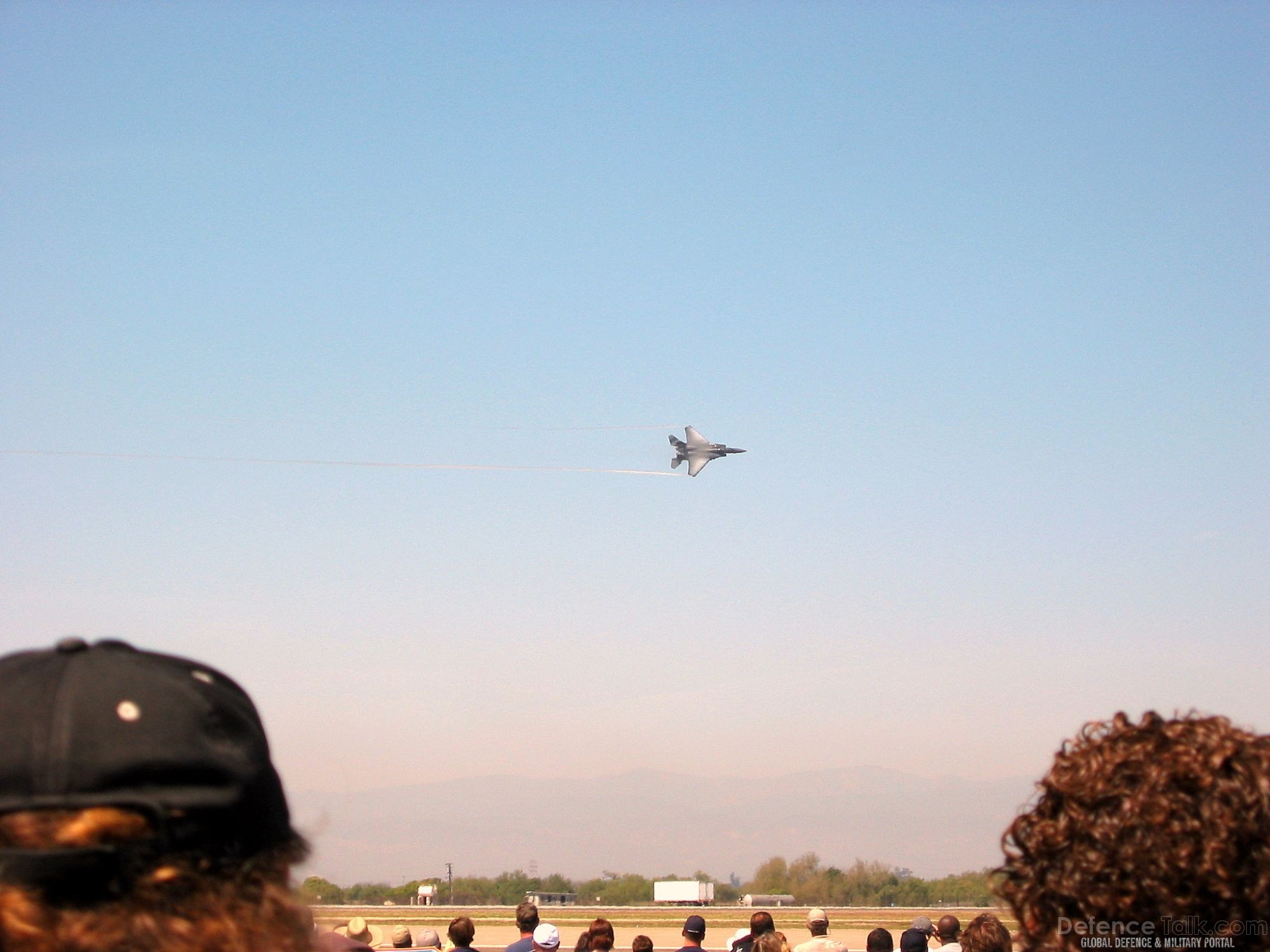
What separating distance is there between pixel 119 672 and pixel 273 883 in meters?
0.42

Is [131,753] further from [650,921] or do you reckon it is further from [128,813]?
[650,921]

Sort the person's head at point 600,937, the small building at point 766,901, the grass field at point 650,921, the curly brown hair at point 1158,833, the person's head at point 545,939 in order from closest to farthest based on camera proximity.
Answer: the curly brown hair at point 1158,833 < the person's head at point 600,937 < the person's head at point 545,939 < the grass field at point 650,921 < the small building at point 766,901

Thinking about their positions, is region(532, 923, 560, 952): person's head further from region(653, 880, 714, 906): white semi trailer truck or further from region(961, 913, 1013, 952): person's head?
region(653, 880, 714, 906): white semi trailer truck

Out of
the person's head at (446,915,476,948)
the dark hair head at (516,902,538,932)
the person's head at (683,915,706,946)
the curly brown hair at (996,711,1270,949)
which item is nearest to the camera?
the curly brown hair at (996,711,1270,949)

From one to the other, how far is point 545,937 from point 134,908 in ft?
39.4

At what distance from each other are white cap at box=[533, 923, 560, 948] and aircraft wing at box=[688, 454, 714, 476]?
40.9 metres

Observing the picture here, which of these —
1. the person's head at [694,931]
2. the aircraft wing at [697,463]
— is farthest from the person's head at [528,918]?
the aircraft wing at [697,463]

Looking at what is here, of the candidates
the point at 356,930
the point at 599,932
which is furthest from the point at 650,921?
the point at 356,930

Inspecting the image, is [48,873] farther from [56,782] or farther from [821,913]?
[821,913]

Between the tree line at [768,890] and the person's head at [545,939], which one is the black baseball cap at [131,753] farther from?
the tree line at [768,890]

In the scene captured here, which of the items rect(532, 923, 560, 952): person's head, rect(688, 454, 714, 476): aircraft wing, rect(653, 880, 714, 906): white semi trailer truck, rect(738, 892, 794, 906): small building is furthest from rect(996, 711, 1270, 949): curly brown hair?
rect(653, 880, 714, 906): white semi trailer truck

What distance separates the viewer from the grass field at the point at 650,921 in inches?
1807

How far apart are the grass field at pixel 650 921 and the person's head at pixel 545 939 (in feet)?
87.3

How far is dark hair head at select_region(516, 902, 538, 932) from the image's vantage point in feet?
44.2
